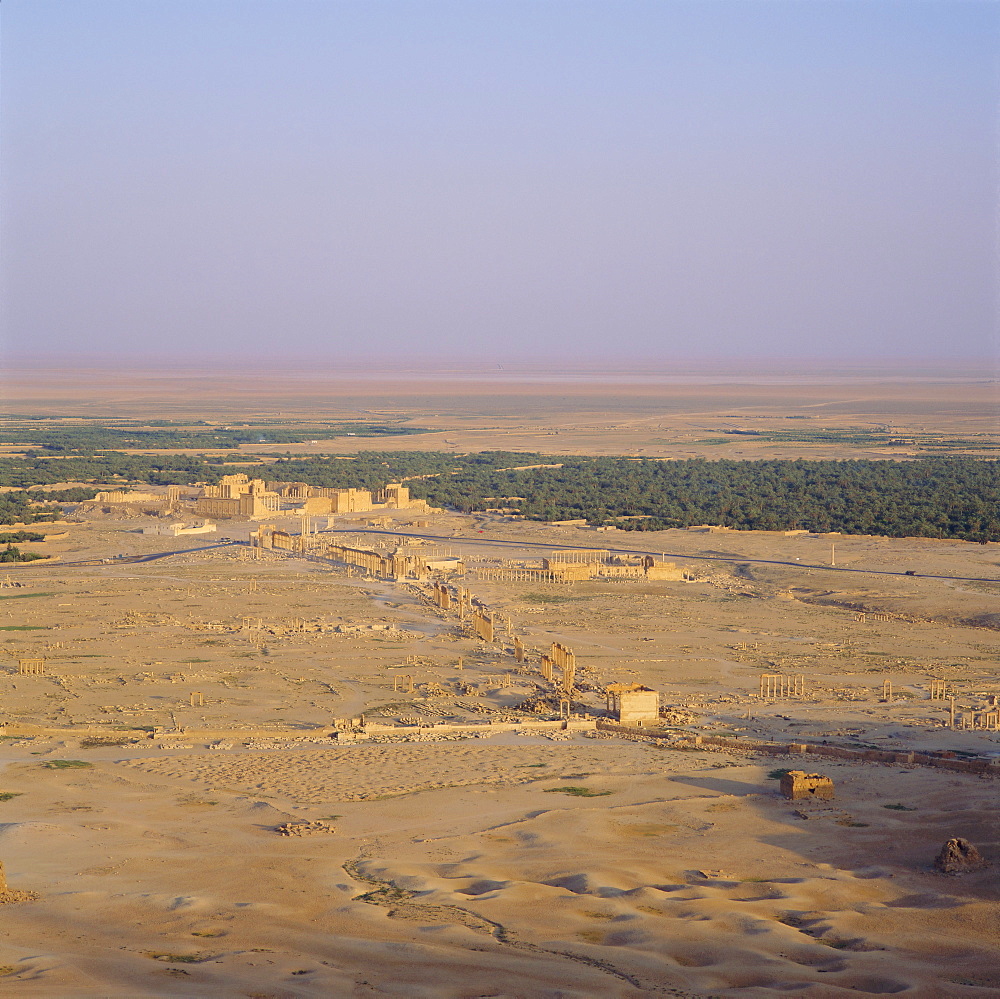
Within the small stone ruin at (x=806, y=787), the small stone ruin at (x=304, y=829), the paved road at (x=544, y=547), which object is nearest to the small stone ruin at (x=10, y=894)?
the small stone ruin at (x=304, y=829)

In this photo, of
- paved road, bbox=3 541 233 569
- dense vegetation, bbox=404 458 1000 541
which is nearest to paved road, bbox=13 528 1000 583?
paved road, bbox=3 541 233 569

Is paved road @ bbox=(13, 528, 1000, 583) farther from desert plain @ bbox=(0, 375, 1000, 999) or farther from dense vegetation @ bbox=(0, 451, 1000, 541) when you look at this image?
dense vegetation @ bbox=(0, 451, 1000, 541)

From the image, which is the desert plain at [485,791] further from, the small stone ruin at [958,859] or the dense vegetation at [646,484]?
the dense vegetation at [646,484]

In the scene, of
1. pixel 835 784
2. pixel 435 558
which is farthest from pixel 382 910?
pixel 435 558

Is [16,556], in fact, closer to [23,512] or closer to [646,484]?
[23,512]

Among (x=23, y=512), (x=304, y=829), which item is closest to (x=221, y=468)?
(x=23, y=512)

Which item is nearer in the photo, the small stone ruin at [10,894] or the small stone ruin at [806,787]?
the small stone ruin at [10,894]
